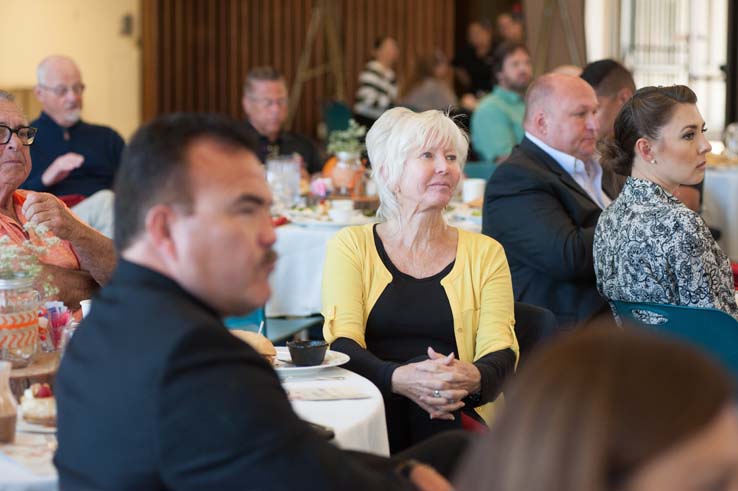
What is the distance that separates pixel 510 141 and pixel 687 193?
254 cm

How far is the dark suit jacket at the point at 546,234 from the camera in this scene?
3996mm

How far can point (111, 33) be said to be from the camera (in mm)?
9617

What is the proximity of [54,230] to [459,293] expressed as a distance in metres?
1.15

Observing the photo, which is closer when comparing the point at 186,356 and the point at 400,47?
the point at 186,356

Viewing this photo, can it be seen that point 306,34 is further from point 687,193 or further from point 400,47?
point 687,193

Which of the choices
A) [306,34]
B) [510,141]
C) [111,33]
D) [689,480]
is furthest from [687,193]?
[306,34]

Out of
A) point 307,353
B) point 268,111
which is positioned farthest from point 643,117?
point 268,111

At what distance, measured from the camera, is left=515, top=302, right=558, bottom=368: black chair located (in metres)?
3.14

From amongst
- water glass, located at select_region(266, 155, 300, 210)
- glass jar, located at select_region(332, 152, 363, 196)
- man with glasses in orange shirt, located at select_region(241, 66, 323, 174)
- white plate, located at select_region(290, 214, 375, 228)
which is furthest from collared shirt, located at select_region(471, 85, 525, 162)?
white plate, located at select_region(290, 214, 375, 228)

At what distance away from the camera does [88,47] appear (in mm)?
9367

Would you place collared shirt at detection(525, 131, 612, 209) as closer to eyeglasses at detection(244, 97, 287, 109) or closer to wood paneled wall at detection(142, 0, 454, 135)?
eyeglasses at detection(244, 97, 287, 109)

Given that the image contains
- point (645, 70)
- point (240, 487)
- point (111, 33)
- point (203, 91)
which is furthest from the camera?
point (645, 70)

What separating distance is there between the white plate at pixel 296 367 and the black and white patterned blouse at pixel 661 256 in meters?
1.17

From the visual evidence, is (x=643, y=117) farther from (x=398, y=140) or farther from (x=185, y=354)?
(x=185, y=354)
